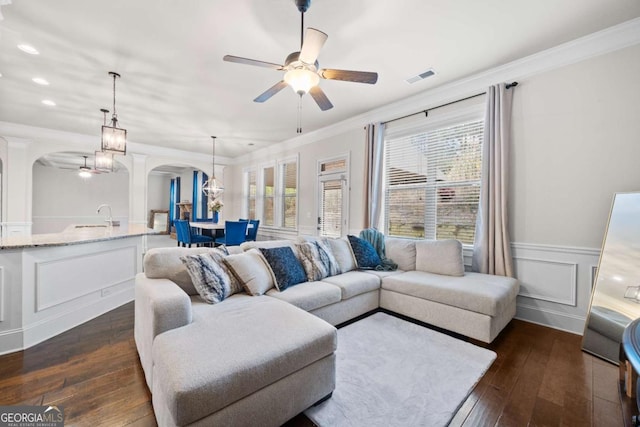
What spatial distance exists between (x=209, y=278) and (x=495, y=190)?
10.5ft

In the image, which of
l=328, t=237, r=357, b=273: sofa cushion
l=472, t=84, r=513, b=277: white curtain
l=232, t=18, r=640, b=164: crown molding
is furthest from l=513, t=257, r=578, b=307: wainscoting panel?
l=232, t=18, r=640, b=164: crown molding

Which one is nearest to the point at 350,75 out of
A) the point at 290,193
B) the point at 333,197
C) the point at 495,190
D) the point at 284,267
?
the point at 284,267

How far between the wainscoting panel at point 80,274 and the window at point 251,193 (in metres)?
4.28

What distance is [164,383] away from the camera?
1229 millimetres

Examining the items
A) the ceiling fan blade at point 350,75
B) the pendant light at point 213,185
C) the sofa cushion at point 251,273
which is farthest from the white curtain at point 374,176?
the pendant light at point 213,185

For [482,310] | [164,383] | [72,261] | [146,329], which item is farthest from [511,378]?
[72,261]

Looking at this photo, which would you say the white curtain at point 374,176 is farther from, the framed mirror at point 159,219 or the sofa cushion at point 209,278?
the framed mirror at point 159,219

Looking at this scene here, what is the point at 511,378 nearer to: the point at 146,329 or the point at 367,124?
the point at 146,329

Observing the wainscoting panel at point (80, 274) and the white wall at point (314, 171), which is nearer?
the wainscoting panel at point (80, 274)

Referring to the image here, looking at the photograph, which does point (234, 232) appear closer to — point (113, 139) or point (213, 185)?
point (213, 185)

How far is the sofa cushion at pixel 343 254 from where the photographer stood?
3.34 meters

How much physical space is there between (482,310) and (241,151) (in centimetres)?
681

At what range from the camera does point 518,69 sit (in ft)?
9.91

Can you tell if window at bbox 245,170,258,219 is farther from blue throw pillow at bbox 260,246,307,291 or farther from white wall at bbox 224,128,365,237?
blue throw pillow at bbox 260,246,307,291
